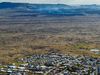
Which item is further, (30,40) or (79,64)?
(30,40)

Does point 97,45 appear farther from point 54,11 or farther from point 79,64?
point 54,11

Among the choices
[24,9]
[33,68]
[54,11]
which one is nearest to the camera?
[33,68]

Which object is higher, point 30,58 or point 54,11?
point 30,58

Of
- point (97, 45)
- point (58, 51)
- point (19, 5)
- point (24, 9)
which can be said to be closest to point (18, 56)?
point (58, 51)

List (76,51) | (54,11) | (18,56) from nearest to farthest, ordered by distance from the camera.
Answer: (18,56) → (76,51) → (54,11)

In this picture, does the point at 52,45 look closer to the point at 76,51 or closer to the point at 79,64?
the point at 76,51

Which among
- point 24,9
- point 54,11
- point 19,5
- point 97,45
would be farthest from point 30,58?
point 19,5
